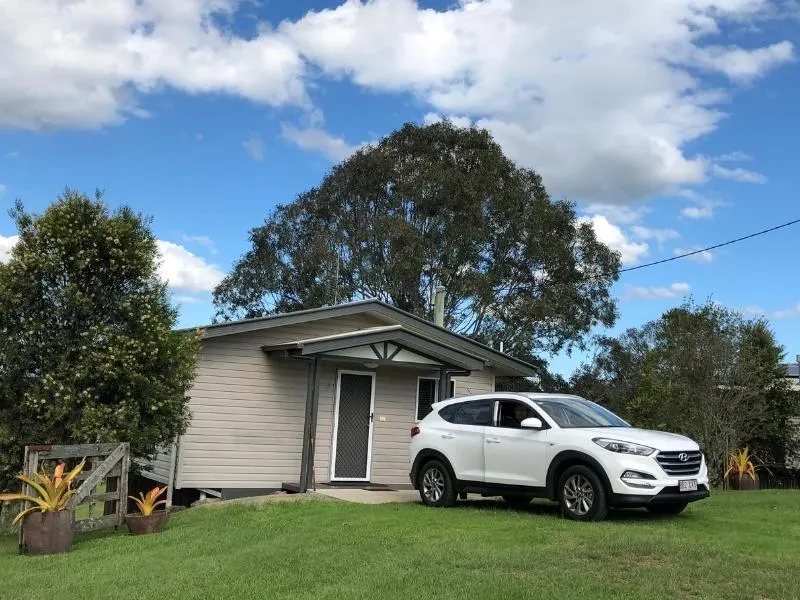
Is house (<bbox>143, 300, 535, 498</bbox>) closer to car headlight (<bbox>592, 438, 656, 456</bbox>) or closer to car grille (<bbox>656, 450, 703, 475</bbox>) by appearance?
car headlight (<bbox>592, 438, 656, 456</bbox>)

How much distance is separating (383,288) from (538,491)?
2193cm

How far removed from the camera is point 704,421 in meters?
18.5

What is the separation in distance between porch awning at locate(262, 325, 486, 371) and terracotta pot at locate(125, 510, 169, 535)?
169 inches

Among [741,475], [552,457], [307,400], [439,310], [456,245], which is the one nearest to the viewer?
[552,457]

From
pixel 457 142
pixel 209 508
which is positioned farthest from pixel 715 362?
pixel 457 142

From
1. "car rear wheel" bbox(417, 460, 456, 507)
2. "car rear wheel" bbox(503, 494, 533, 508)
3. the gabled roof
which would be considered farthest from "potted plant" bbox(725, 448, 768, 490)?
"car rear wheel" bbox(417, 460, 456, 507)

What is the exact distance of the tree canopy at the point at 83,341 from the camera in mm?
11336

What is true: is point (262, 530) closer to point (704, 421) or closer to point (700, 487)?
point (700, 487)

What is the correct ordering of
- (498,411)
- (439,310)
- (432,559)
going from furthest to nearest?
(439,310) < (498,411) < (432,559)

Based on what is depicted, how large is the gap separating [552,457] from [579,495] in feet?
1.93

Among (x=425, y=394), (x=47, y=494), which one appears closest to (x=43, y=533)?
(x=47, y=494)

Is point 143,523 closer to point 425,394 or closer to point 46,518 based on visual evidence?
point 46,518

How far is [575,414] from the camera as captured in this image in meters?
10.5

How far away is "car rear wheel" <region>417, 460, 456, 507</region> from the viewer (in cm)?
1109
